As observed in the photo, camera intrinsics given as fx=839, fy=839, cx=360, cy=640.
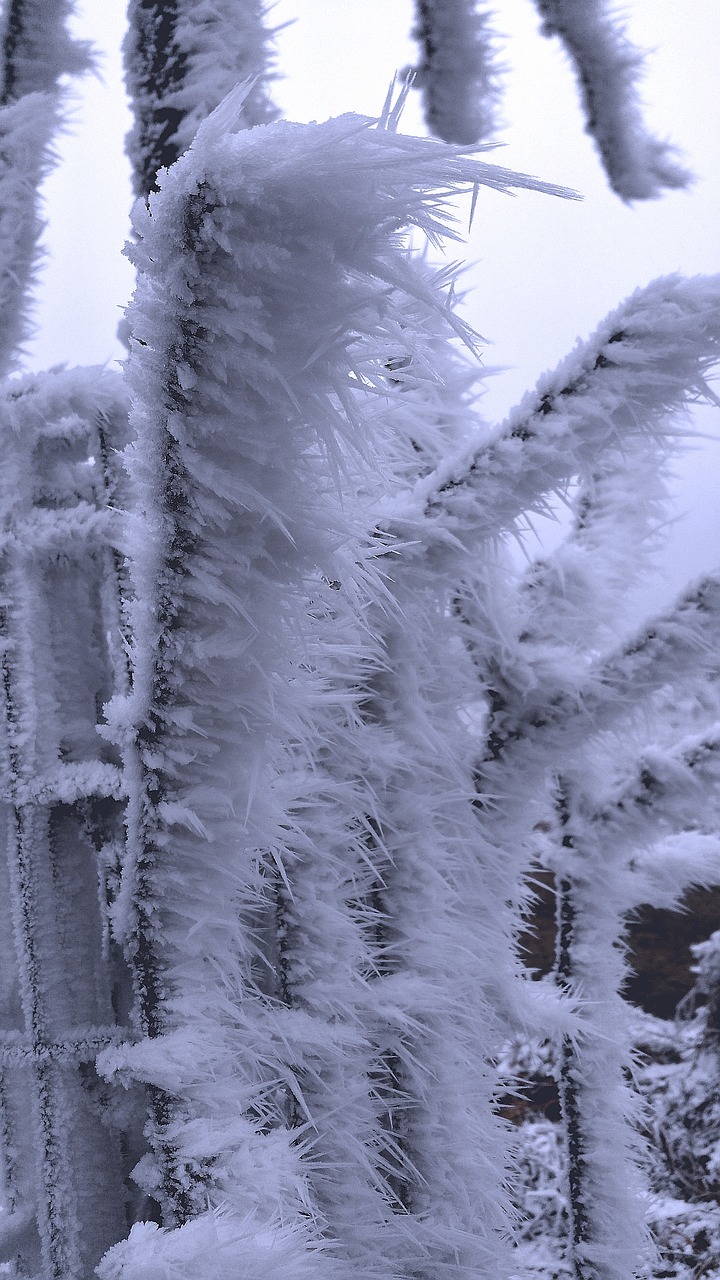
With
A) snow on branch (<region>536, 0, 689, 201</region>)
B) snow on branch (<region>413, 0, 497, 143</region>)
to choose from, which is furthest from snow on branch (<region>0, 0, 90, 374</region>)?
snow on branch (<region>536, 0, 689, 201</region>)

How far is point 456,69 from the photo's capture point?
0.72m

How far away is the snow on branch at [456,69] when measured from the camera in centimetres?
70

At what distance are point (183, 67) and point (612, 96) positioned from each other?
37 centimetres

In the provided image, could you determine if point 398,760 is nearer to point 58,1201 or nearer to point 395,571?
point 395,571

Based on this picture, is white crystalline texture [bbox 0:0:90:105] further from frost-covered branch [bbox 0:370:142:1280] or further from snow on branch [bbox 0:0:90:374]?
frost-covered branch [bbox 0:370:142:1280]

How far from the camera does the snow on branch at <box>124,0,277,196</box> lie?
0.72 metres

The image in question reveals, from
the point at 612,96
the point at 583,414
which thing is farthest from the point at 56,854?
the point at 612,96

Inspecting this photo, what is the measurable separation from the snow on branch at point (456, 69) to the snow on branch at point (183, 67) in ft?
0.47

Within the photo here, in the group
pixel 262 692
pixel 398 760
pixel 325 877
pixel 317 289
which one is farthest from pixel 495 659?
pixel 317 289

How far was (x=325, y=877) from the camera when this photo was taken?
2.29 ft

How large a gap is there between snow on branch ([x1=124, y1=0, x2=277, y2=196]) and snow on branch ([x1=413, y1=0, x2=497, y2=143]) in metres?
0.14

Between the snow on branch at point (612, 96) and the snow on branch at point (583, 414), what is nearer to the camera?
the snow on branch at point (583, 414)

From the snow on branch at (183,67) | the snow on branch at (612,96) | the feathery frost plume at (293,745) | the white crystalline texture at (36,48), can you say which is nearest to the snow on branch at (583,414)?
the feathery frost plume at (293,745)

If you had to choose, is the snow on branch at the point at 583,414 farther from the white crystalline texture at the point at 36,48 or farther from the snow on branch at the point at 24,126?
the white crystalline texture at the point at 36,48
